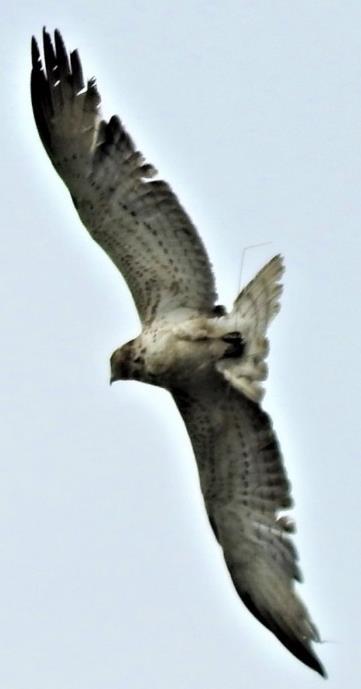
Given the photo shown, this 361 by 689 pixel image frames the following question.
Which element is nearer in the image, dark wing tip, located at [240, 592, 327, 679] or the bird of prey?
dark wing tip, located at [240, 592, 327, 679]

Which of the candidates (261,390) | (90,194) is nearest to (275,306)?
(261,390)

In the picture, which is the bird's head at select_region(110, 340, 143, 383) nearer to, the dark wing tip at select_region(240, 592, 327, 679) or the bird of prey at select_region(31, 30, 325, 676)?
the bird of prey at select_region(31, 30, 325, 676)

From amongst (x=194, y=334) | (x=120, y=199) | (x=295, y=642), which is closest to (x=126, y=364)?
(x=194, y=334)

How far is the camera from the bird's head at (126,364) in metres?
13.6

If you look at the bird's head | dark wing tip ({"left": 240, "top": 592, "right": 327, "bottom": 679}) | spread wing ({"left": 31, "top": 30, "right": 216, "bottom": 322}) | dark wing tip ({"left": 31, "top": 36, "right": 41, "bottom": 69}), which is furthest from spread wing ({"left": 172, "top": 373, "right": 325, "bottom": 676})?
dark wing tip ({"left": 31, "top": 36, "right": 41, "bottom": 69})

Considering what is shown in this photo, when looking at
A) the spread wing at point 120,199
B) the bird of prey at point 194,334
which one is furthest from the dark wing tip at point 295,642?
the spread wing at point 120,199

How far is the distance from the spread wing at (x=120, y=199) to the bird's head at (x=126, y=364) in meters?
0.28

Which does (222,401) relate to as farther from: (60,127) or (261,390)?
(60,127)

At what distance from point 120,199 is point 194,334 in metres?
1.01

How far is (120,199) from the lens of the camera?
45.4 feet

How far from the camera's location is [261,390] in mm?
13383

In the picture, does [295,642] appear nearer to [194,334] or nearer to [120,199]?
[194,334]

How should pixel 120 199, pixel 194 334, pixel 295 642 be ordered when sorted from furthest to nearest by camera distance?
1. pixel 120 199
2. pixel 194 334
3. pixel 295 642

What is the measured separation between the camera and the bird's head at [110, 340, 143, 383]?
1361cm
